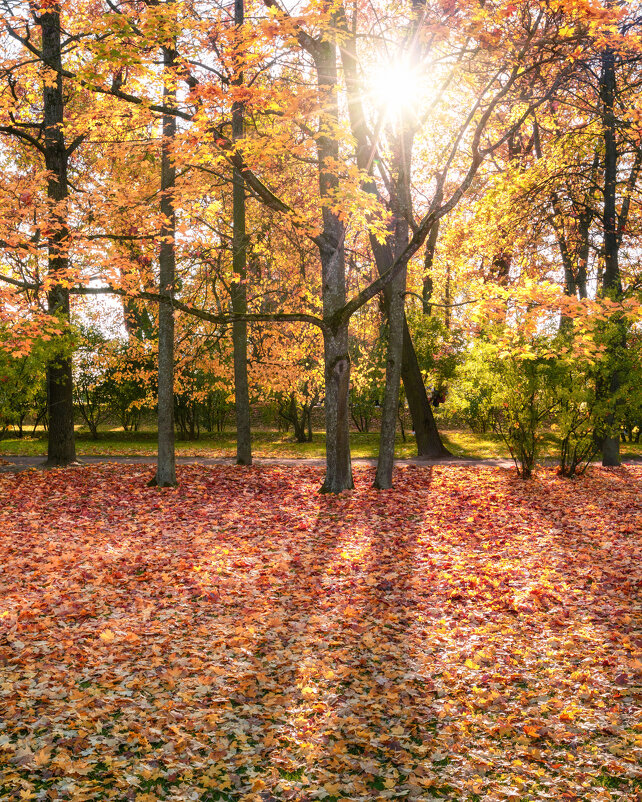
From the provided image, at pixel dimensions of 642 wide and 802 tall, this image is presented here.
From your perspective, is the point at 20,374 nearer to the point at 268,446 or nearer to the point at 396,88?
the point at 396,88

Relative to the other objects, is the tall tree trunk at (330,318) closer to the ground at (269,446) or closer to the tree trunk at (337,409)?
the tree trunk at (337,409)

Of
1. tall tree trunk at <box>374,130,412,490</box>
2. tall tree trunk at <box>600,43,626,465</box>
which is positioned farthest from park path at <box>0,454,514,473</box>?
tall tree trunk at <box>374,130,412,490</box>

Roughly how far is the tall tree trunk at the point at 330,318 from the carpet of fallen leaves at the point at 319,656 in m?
1.64

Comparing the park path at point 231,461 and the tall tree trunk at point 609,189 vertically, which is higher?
the tall tree trunk at point 609,189

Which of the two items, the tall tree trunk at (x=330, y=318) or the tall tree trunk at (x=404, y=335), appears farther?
the tall tree trunk at (x=404, y=335)

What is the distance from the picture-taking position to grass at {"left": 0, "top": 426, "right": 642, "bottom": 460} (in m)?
18.8

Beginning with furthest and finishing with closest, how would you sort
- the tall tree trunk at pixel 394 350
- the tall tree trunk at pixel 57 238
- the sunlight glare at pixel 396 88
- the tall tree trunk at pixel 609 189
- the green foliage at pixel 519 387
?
1. the tall tree trunk at pixel 609 189
2. the tall tree trunk at pixel 57 238
3. the green foliage at pixel 519 387
4. the tall tree trunk at pixel 394 350
5. the sunlight glare at pixel 396 88

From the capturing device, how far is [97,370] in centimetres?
2631

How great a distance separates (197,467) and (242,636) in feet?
30.8

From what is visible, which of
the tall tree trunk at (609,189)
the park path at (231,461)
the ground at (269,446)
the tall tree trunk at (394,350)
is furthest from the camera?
the ground at (269,446)

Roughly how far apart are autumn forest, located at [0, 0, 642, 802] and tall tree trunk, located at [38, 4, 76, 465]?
0.06 meters

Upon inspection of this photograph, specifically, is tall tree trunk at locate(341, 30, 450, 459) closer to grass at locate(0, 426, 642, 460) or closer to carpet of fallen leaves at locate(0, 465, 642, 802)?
grass at locate(0, 426, 642, 460)

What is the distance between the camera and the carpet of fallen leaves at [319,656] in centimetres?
Answer: 357

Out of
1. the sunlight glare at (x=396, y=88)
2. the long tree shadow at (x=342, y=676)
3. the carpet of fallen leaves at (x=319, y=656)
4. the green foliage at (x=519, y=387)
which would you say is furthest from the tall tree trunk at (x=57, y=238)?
the green foliage at (x=519, y=387)
